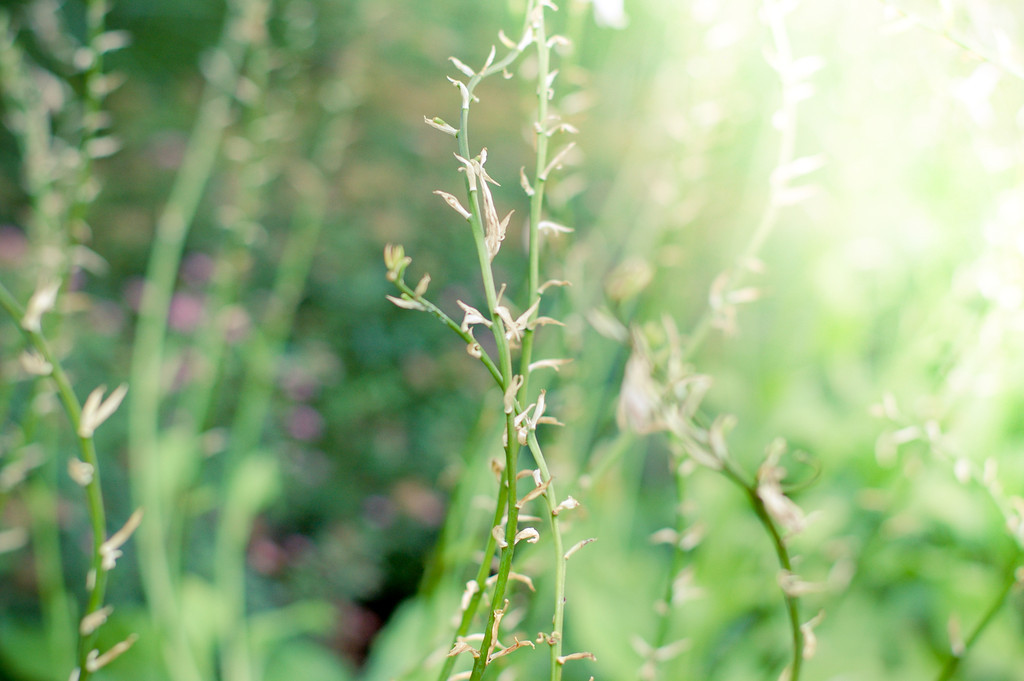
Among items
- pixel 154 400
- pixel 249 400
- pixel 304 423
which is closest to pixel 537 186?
pixel 154 400

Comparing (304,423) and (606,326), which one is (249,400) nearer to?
(304,423)

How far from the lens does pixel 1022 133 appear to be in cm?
33

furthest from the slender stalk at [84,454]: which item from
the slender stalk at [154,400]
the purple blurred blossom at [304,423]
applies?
the purple blurred blossom at [304,423]

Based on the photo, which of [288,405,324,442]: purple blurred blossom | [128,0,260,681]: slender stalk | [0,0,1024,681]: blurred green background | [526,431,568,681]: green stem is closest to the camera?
[526,431,568,681]: green stem

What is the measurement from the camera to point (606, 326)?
0.91ft

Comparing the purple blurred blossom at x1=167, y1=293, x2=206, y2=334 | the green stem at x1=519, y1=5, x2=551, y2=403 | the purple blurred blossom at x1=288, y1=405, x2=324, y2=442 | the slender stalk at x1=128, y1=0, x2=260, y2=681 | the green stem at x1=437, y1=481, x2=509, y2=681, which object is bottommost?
the purple blurred blossom at x1=288, y1=405, x2=324, y2=442

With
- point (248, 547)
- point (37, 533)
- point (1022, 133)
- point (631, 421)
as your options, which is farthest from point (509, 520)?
point (248, 547)

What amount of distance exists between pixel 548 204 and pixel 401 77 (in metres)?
1.27

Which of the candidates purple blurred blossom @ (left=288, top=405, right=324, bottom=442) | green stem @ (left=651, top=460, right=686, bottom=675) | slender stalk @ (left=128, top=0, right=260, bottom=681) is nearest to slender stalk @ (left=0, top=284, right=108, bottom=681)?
green stem @ (left=651, top=460, right=686, bottom=675)

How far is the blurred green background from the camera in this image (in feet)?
1.44

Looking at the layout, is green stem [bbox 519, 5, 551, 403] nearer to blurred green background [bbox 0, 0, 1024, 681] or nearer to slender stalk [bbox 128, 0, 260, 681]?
blurred green background [bbox 0, 0, 1024, 681]

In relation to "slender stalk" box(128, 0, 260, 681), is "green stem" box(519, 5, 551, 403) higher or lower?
higher

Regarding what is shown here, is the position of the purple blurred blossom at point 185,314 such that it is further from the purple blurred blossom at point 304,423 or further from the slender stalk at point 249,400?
the slender stalk at point 249,400

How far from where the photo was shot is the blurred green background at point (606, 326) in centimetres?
44
